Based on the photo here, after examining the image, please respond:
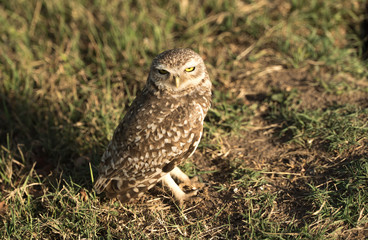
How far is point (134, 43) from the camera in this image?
18.0 ft

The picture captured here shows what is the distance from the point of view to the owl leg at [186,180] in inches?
145

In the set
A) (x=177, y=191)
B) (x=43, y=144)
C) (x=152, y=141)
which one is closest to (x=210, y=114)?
(x=177, y=191)

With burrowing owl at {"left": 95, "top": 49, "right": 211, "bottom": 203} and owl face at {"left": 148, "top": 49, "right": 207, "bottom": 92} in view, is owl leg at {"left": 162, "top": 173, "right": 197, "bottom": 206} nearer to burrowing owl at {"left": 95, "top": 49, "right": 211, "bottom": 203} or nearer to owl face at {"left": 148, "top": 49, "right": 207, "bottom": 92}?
burrowing owl at {"left": 95, "top": 49, "right": 211, "bottom": 203}

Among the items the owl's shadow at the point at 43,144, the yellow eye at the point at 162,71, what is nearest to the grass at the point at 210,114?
the owl's shadow at the point at 43,144

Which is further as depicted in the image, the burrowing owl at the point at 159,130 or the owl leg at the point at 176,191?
the owl leg at the point at 176,191

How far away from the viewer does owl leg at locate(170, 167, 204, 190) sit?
12.1ft

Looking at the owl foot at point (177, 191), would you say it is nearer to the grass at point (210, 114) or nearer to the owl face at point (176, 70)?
the grass at point (210, 114)

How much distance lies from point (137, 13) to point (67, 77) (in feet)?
5.33

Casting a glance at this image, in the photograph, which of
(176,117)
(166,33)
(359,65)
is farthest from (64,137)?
(359,65)

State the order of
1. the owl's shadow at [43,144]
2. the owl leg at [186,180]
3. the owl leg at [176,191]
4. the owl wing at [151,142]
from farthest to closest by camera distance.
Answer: the owl's shadow at [43,144]
the owl leg at [186,180]
the owl leg at [176,191]
the owl wing at [151,142]

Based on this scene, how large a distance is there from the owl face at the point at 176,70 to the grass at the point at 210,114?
3.09ft

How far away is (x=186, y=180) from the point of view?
3.72m

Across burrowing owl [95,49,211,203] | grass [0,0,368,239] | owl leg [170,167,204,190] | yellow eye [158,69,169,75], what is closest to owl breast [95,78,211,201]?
burrowing owl [95,49,211,203]

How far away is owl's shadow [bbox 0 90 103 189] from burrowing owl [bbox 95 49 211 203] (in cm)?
51
